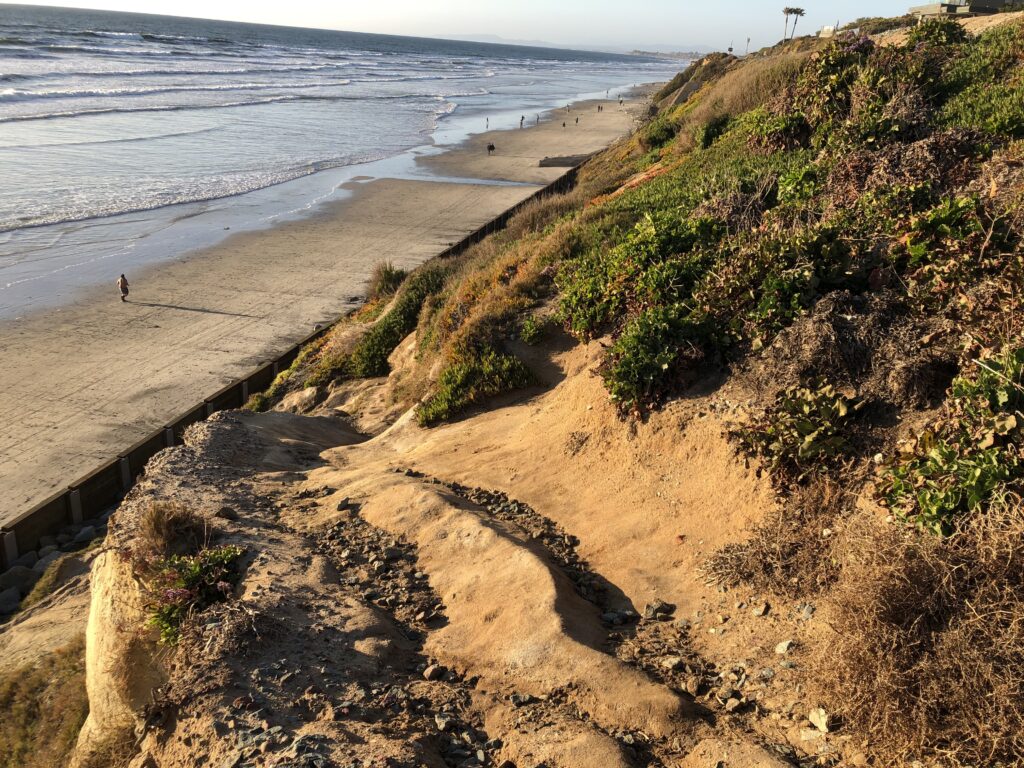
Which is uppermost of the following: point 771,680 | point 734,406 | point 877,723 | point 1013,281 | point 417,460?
point 1013,281

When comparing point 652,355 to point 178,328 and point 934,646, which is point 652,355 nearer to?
point 934,646

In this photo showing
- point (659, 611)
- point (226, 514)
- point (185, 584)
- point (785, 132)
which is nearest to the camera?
point (659, 611)

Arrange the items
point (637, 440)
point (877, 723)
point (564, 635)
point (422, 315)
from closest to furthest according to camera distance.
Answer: point (877, 723) → point (564, 635) → point (637, 440) → point (422, 315)

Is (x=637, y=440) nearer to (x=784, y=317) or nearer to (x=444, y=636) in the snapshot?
(x=784, y=317)

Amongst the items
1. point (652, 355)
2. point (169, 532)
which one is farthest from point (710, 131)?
point (169, 532)

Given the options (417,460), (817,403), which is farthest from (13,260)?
(817,403)

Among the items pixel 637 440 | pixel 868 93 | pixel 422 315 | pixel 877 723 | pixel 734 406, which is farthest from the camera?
pixel 422 315

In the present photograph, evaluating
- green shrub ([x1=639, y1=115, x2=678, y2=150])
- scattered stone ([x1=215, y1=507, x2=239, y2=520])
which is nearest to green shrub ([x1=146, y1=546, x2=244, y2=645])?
scattered stone ([x1=215, y1=507, x2=239, y2=520])

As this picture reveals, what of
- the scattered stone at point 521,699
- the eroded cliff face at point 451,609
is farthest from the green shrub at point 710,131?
the scattered stone at point 521,699

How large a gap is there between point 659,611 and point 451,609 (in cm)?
178

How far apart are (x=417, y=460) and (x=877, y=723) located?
22.2 ft

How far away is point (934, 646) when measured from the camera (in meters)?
4.25

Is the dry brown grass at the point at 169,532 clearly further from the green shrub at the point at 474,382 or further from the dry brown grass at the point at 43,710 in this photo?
the green shrub at the point at 474,382

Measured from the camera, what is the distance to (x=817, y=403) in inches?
258
